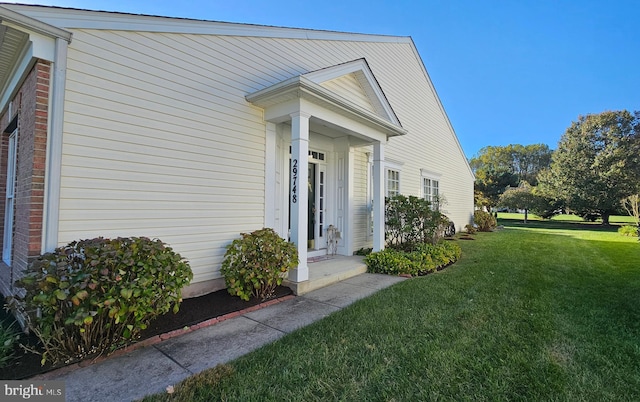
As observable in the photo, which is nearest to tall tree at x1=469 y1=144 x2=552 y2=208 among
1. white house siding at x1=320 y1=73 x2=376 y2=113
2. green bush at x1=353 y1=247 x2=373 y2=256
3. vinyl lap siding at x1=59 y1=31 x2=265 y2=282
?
green bush at x1=353 y1=247 x2=373 y2=256

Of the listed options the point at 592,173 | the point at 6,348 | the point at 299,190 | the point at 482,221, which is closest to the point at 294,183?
the point at 299,190

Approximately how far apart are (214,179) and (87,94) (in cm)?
184

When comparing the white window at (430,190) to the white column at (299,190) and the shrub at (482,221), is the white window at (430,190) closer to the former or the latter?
the shrub at (482,221)

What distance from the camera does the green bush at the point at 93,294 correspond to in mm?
2447

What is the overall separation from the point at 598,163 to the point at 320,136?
87.6 ft

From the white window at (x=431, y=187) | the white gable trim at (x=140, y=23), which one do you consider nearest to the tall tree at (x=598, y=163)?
the white window at (x=431, y=187)

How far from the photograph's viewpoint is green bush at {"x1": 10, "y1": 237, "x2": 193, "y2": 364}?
2447mm

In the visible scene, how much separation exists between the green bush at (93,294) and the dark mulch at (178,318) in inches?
5.4

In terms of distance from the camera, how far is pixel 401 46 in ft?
33.9

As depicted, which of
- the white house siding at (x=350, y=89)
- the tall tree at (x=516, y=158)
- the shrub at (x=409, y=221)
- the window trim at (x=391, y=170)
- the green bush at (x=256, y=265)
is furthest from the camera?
the tall tree at (x=516, y=158)

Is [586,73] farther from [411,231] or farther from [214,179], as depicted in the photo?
[214,179]

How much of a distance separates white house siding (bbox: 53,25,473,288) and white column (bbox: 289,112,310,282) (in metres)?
Answer: 0.79

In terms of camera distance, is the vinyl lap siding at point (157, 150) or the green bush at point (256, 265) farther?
the green bush at point (256, 265)

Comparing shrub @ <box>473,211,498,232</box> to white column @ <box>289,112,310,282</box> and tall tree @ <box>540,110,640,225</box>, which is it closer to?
tall tree @ <box>540,110,640,225</box>
